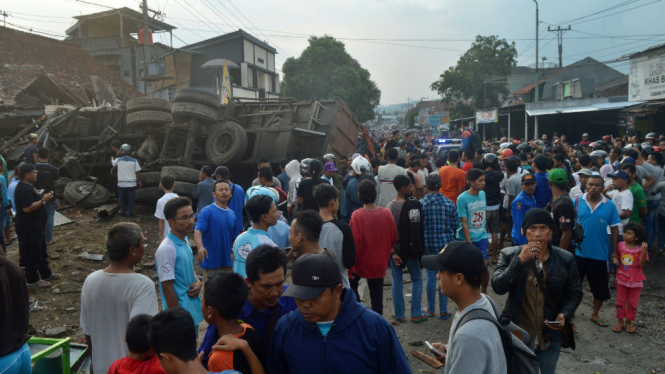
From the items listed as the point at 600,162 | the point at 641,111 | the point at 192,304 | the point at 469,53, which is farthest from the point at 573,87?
the point at 192,304

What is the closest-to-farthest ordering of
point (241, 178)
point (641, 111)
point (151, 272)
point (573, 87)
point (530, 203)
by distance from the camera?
1. point (530, 203)
2. point (151, 272)
3. point (241, 178)
4. point (641, 111)
5. point (573, 87)

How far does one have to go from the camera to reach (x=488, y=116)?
3142cm

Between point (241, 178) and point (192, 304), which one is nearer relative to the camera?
point (192, 304)

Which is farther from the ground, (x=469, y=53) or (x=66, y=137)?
(x=469, y=53)

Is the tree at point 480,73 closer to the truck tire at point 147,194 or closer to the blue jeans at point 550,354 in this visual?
the truck tire at point 147,194

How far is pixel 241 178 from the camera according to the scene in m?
12.4

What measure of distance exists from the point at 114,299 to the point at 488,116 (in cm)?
3179

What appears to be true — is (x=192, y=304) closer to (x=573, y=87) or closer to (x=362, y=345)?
(x=362, y=345)

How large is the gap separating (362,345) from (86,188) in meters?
11.7

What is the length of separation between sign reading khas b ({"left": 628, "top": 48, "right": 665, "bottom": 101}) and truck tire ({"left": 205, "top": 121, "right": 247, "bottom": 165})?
16696 millimetres

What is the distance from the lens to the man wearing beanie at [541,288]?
2.98 metres

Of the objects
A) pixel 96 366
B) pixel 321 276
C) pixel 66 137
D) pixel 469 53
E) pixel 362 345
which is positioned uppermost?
pixel 469 53

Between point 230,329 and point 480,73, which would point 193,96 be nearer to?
point 230,329

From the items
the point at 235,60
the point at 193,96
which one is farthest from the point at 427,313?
the point at 235,60
